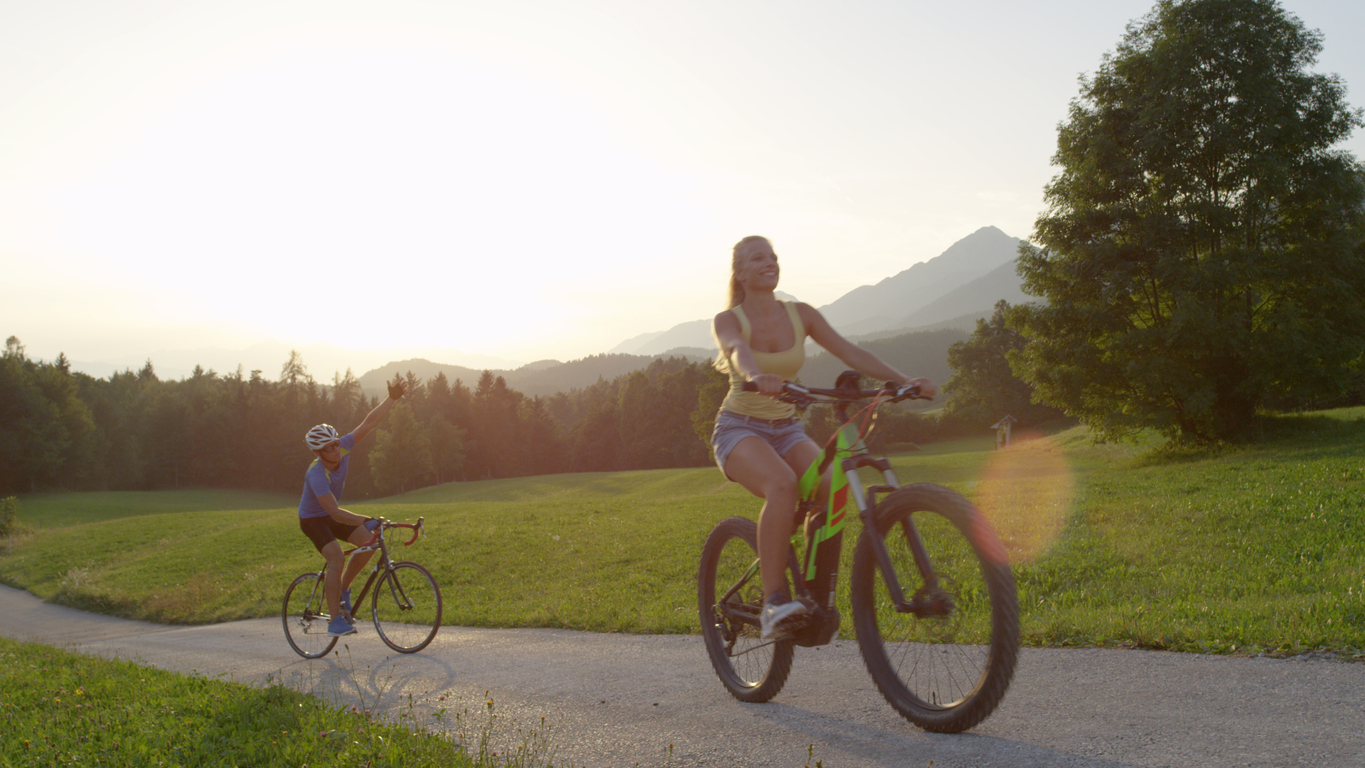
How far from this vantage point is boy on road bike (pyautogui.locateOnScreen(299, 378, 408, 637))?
8203 millimetres

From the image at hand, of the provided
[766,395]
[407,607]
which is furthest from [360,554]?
[766,395]

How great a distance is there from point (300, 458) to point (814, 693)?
3616 inches

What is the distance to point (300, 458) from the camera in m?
85.9

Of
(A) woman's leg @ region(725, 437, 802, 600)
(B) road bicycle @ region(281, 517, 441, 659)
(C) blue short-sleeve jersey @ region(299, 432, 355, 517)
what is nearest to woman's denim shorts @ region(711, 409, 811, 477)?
(A) woman's leg @ region(725, 437, 802, 600)

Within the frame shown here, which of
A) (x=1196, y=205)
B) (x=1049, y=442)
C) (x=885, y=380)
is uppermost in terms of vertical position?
(x=1196, y=205)

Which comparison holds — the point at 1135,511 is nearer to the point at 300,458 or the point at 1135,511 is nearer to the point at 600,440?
the point at 600,440

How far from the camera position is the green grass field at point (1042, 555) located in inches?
250

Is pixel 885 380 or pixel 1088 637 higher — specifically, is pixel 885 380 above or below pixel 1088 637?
above

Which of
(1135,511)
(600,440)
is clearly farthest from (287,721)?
(600,440)

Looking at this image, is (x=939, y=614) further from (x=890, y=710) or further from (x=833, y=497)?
(x=890, y=710)

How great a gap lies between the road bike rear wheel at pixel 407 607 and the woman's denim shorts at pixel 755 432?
479 cm

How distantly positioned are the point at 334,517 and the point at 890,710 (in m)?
6.25

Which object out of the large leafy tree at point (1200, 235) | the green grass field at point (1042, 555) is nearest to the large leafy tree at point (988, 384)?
the green grass field at point (1042, 555)

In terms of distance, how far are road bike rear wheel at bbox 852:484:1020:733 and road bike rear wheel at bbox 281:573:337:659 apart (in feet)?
22.6
